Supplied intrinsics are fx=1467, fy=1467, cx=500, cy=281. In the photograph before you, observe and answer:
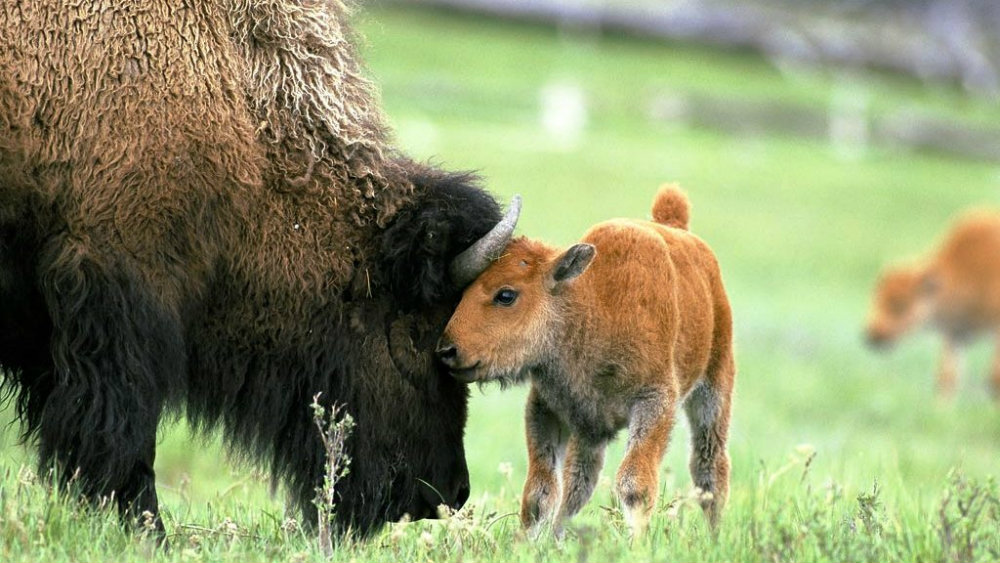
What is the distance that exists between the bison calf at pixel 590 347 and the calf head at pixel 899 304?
13.9 m

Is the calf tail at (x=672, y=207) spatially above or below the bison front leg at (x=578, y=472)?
above

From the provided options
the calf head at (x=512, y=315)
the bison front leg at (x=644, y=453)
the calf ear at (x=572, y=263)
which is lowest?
the bison front leg at (x=644, y=453)

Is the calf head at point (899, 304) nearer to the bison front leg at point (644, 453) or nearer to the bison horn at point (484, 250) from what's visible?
the bison front leg at point (644, 453)

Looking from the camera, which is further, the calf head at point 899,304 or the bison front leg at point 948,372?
the calf head at point 899,304

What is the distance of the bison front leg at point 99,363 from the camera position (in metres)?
5.96

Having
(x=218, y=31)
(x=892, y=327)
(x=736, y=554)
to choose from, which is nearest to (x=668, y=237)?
(x=736, y=554)

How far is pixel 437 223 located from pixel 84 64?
1.63 meters

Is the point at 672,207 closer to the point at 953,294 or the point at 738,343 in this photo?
the point at 738,343

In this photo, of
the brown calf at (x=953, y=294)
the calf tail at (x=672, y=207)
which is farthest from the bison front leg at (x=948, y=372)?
the calf tail at (x=672, y=207)

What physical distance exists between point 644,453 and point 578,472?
485 millimetres

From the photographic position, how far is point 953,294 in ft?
63.3

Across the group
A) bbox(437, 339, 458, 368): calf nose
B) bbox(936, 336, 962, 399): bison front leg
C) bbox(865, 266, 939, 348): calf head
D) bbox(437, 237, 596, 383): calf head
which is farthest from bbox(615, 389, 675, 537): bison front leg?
bbox(865, 266, 939, 348): calf head

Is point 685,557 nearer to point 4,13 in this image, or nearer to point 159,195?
point 159,195

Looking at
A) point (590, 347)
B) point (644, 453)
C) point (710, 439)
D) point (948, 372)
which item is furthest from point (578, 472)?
point (948, 372)
